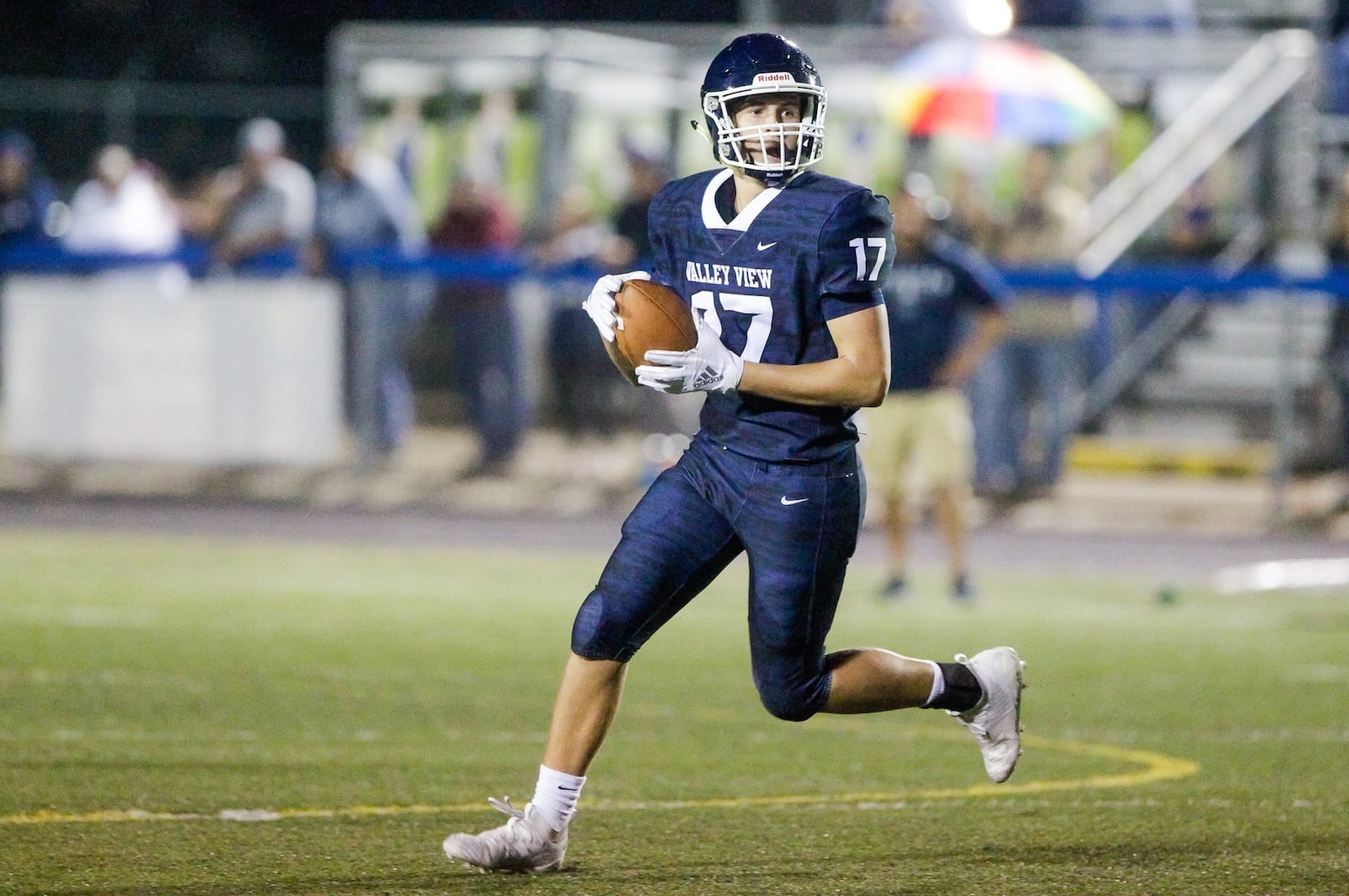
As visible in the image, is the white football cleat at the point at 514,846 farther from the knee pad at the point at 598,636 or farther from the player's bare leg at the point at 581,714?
the knee pad at the point at 598,636

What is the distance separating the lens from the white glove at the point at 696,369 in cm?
484

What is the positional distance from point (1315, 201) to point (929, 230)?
556 centimetres

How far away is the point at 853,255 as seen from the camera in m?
4.98

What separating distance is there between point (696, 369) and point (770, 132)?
0.60m

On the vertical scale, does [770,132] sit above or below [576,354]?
above

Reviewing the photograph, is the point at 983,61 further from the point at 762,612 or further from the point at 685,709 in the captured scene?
the point at 762,612

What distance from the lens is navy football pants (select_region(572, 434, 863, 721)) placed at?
5.07 m

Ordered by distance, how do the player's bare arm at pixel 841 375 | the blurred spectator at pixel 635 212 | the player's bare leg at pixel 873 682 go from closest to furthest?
the player's bare arm at pixel 841 375 < the player's bare leg at pixel 873 682 < the blurred spectator at pixel 635 212

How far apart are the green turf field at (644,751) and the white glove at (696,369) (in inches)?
43.1

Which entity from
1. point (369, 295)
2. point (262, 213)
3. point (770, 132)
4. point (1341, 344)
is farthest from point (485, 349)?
point (770, 132)

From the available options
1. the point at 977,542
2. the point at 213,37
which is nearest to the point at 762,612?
the point at 977,542

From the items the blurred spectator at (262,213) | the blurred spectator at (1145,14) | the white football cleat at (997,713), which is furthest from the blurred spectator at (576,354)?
the white football cleat at (997,713)

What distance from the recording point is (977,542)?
1373 cm

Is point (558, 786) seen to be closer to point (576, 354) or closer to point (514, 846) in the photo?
point (514, 846)
